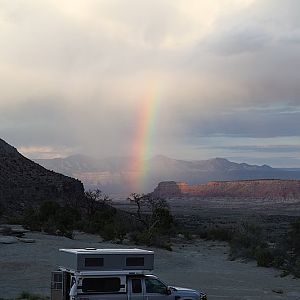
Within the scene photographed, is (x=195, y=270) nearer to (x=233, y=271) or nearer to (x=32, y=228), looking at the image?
(x=233, y=271)

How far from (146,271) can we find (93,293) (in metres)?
1.65

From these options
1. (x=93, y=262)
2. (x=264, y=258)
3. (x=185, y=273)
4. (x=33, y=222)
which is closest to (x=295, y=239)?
(x=264, y=258)

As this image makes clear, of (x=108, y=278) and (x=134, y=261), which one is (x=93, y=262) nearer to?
(x=108, y=278)

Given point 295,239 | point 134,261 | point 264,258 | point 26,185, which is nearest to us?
point 134,261

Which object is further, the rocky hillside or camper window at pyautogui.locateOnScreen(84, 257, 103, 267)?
the rocky hillside

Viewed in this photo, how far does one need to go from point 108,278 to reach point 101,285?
248 millimetres

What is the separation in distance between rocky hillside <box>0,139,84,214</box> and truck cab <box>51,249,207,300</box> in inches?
2351

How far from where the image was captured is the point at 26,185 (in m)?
85.9

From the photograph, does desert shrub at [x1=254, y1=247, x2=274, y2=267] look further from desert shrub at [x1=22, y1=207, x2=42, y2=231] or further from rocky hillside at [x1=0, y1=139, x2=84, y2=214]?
rocky hillside at [x1=0, y1=139, x2=84, y2=214]

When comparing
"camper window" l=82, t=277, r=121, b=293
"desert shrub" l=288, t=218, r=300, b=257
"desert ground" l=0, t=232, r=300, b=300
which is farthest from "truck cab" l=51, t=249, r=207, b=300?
"desert shrub" l=288, t=218, r=300, b=257

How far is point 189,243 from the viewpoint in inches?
2434

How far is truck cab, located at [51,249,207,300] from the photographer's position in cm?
1666

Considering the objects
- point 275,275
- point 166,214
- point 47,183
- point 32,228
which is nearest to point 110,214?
point 166,214

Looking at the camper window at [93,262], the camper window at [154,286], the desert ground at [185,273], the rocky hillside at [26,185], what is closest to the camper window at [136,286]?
the camper window at [154,286]
